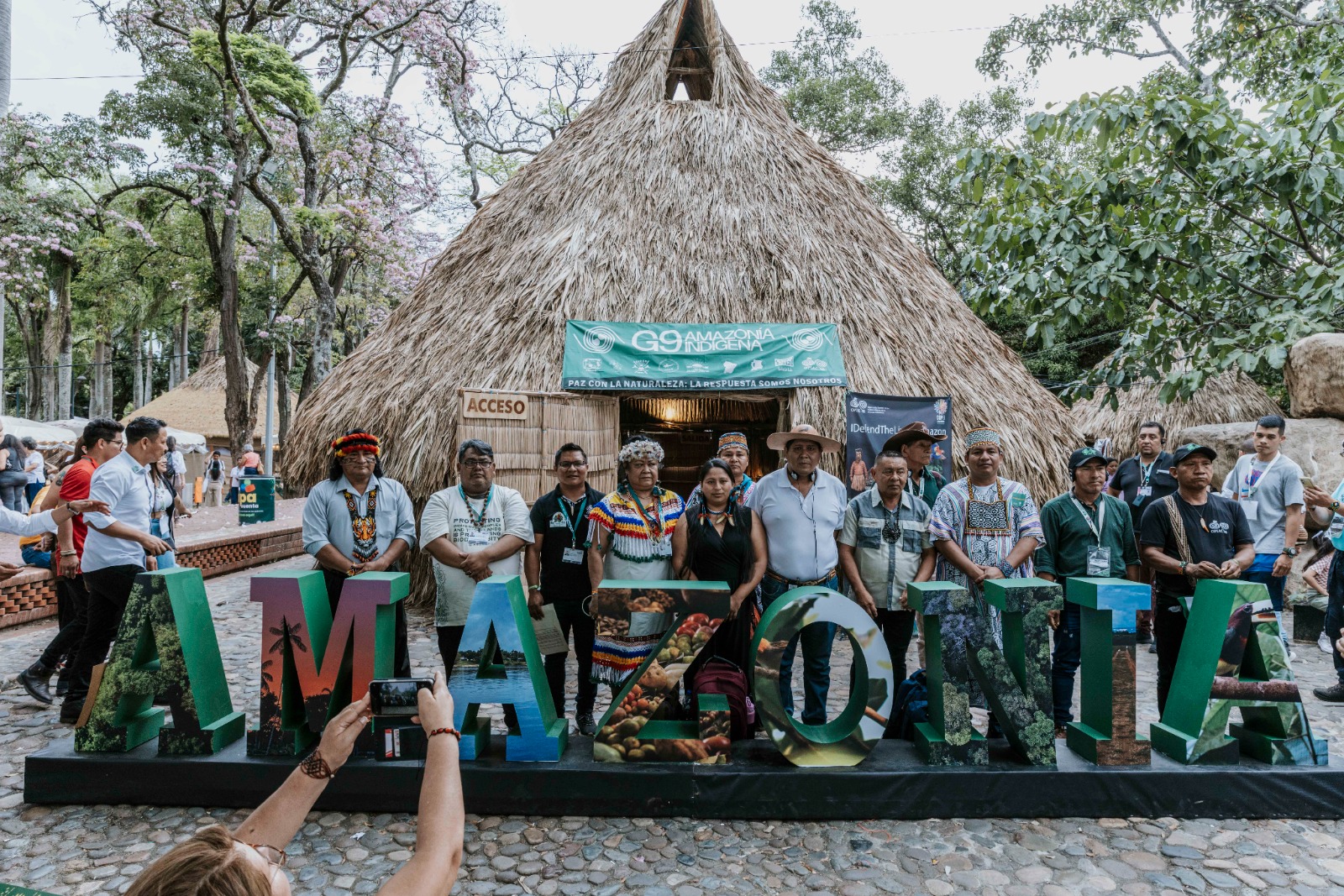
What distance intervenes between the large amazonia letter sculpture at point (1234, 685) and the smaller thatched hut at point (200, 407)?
28.6 meters

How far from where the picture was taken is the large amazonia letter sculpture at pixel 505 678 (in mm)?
3186

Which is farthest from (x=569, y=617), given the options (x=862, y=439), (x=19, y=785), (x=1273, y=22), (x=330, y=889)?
(x=1273, y=22)

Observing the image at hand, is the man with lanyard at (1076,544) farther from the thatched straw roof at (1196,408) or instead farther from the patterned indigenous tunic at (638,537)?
the thatched straw roof at (1196,408)

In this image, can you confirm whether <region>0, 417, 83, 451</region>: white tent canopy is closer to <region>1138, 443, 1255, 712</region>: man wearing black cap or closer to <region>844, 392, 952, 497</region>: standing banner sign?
<region>844, 392, 952, 497</region>: standing banner sign

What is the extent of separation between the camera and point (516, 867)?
9.20 feet

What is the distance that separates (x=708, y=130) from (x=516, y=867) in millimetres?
7993

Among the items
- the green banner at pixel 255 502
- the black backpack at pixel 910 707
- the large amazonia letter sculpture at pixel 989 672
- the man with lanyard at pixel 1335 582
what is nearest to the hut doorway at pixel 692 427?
the man with lanyard at pixel 1335 582

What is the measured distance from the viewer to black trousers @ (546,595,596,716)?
393cm

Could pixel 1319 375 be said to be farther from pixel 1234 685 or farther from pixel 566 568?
pixel 566 568

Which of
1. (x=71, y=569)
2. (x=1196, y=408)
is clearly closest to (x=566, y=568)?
(x=71, y=569)

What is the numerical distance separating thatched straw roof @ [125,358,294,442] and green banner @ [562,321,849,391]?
23.7 m

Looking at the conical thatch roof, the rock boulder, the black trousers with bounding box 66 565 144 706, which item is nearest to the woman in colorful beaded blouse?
the black trousers with bounding box 66 565 144 706

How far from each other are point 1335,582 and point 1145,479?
1753 millimetres

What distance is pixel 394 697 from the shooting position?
1.95 metres
